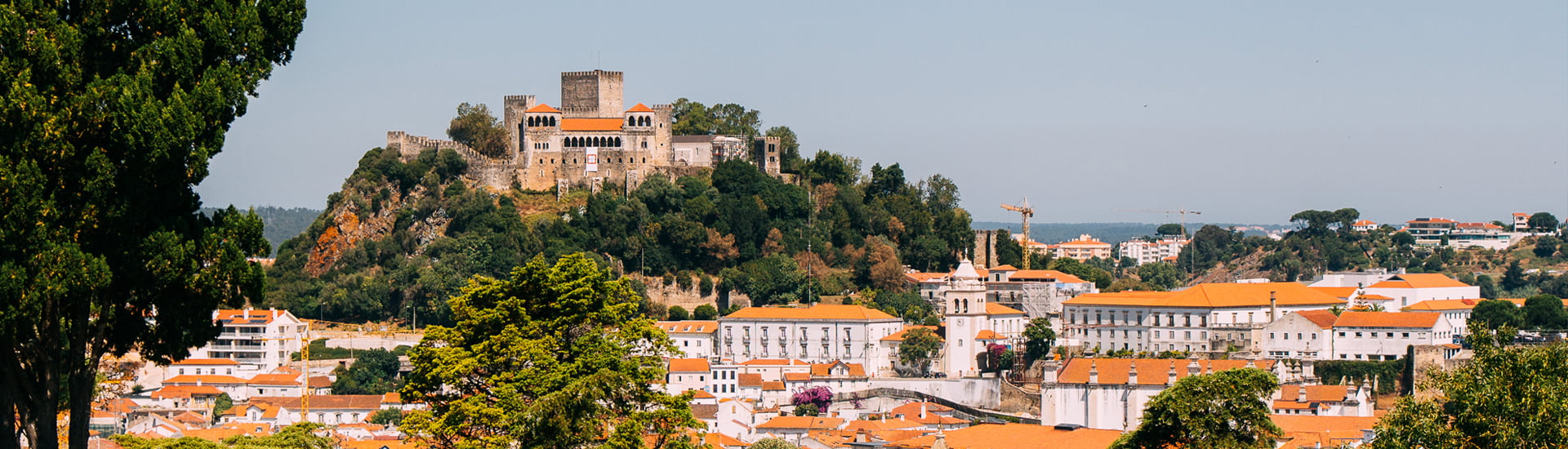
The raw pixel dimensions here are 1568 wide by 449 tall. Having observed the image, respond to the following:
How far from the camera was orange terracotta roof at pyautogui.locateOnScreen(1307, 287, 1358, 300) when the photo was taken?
3315 inches

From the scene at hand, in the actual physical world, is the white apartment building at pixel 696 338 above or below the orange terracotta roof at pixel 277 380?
above

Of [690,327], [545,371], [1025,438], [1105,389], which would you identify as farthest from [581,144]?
[545,371]

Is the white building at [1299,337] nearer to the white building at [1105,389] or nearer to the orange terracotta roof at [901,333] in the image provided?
the white building at [1105,389]

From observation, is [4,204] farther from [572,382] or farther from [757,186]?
[757,186]

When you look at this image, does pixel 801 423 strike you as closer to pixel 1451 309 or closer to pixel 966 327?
pixel 966 327

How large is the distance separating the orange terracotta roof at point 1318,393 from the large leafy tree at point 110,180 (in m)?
48.4

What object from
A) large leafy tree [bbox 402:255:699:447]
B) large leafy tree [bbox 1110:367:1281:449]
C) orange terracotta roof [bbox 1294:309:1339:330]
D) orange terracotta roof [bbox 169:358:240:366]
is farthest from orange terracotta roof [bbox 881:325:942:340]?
large leafy tree [bbox 402:255:699:447]

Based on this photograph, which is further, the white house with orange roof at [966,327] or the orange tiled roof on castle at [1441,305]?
the orange tiled roof on castle at [1441,305]

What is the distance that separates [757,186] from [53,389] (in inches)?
3116

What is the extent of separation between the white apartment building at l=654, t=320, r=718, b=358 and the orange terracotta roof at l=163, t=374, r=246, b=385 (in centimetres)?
1894

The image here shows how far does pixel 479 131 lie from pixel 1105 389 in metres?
51.0

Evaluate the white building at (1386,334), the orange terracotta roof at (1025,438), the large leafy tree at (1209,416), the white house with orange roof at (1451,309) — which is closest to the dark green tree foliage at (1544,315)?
the white house with orange roof at (1451,309)

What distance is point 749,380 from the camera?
76.1 metres

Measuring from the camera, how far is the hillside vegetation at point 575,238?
293 feet
